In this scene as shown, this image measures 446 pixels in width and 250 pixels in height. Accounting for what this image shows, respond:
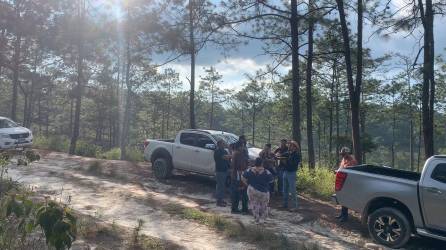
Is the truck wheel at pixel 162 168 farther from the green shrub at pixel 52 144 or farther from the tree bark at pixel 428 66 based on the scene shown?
the green shrub at pixel 52 144

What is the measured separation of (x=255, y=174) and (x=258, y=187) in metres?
0.29

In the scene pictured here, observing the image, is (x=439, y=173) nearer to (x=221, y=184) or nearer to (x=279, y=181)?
(x=279, y=181)

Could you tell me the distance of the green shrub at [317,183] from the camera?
13.4 m

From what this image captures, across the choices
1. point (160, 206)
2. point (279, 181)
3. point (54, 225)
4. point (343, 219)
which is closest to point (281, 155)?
point (279, 181)

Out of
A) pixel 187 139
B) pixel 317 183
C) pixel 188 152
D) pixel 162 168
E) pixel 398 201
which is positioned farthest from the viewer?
pixel 162 168

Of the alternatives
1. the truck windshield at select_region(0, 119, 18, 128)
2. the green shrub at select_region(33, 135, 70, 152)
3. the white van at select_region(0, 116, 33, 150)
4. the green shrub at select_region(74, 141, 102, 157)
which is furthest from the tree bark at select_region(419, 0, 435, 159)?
the green shrub at select_region(33, 135, 70, 152)

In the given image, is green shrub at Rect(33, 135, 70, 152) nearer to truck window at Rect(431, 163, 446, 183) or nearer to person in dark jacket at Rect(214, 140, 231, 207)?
person in dark jacket at Rect(214, 140, 231, 207)

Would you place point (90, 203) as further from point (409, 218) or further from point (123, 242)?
point (409, 218)

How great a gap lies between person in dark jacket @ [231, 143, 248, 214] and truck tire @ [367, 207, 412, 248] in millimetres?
3198

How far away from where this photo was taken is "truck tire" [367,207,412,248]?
8516 mm

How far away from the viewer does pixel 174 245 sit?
8086 millimetres

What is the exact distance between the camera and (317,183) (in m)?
13.9

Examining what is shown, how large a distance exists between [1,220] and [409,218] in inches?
275

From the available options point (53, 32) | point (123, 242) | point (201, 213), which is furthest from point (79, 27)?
point (123, 242)
